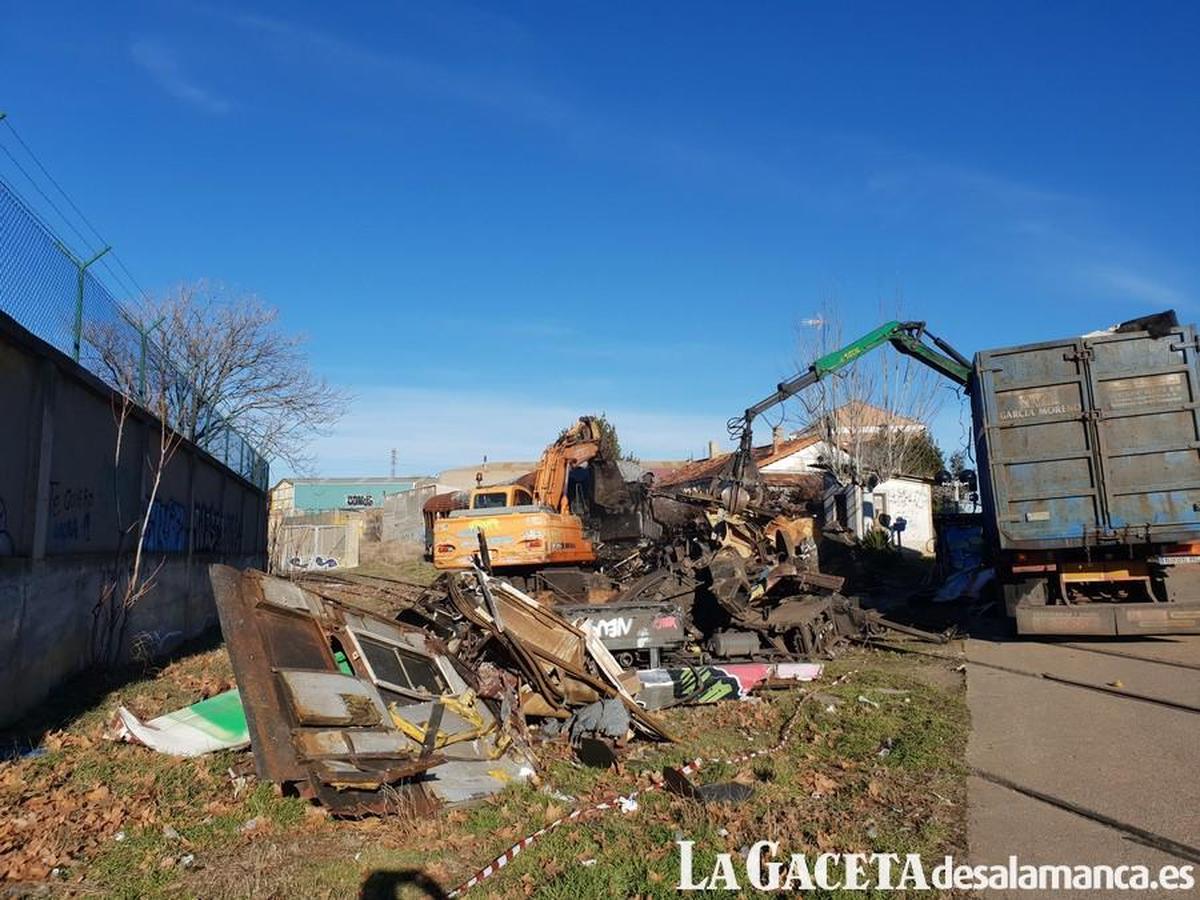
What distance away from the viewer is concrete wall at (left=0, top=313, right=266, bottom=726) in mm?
6824

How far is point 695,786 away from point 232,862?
272cm

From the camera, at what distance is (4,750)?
5922mm

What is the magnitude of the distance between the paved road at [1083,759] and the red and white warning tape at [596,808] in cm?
148

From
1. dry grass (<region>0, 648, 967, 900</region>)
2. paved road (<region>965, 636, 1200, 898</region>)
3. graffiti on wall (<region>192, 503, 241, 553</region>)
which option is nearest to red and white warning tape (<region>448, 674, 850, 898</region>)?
dry grass (<region>0, 648, 967, 900</region>)

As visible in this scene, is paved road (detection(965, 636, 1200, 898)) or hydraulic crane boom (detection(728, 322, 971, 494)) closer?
paved road (detection(965, 636, 1200, 898))

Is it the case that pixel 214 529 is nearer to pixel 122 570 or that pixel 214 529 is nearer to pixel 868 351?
pixel 122 570

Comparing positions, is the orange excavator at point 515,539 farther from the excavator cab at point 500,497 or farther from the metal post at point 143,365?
the metal post at point 143,365

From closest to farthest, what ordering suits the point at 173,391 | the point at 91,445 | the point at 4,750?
the point at 4,750
the point at 91,445
the point at 173,391

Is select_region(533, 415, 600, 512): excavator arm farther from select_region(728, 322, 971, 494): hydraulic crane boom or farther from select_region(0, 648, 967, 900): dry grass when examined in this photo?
select_region(0, 648, 967, 900): dry grass

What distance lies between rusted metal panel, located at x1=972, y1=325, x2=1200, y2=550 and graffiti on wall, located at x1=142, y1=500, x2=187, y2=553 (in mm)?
10502

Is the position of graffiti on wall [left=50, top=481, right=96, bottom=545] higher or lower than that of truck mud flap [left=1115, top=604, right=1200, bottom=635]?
higher

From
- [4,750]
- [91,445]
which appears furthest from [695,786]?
[91,445]

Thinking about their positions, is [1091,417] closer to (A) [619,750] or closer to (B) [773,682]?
(B) [773,682]

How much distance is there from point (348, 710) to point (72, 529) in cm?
441
